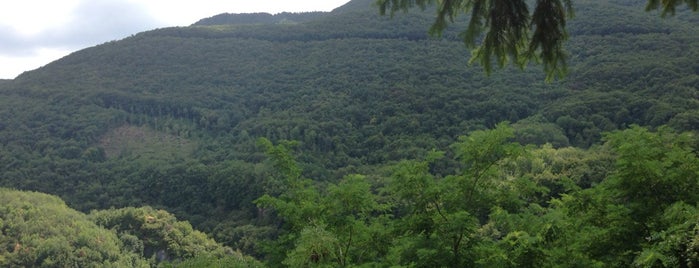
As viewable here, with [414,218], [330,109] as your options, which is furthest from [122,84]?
[414,218]

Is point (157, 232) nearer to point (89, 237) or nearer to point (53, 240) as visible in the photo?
point (89, 237)

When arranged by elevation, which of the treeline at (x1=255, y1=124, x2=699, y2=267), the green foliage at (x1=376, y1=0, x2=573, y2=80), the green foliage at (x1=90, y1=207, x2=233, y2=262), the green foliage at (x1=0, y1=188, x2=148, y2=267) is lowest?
the green foliage at (x1=90, y1=207, x2=233, y2=262)

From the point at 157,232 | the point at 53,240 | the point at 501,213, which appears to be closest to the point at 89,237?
the point at 53,240

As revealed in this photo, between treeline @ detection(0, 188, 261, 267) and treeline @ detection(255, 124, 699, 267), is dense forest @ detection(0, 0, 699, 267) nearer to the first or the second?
treeline @ detection(255, 124, 699, 267)

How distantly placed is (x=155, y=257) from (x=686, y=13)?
95.3m

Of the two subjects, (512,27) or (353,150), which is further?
(353,150)

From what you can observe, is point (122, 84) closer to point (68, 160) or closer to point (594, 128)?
point (68, 160)

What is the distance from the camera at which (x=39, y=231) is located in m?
62.0

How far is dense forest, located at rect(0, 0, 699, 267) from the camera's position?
7.36 metres

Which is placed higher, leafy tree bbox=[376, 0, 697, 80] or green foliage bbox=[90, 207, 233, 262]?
leafy tree bbox=[376, 0, 697, 80]

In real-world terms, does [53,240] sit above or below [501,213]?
below

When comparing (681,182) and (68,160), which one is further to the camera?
(68,160)

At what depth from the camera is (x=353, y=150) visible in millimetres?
83375

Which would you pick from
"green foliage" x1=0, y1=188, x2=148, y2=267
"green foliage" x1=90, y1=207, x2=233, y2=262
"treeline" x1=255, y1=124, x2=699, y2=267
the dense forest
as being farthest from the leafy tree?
"green foliage" x1=0, y1=188, x2=148, y2=267
